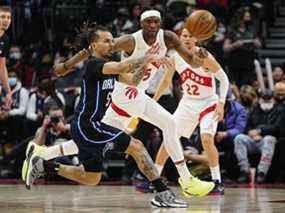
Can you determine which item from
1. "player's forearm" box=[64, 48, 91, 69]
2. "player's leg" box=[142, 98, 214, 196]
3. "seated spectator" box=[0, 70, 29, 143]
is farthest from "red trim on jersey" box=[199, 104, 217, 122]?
"seated spectator" box=[0, 70, 29, 143]

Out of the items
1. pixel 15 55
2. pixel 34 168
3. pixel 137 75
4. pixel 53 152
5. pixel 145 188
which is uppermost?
pixel 137 75

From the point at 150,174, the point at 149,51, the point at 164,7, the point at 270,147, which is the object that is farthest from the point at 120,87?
the point at 164,7

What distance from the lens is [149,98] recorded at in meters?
9.22

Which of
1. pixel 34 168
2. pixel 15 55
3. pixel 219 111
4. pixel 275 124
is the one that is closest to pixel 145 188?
pixel 219 111

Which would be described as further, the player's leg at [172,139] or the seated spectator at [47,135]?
the seated spectator at [47,135]

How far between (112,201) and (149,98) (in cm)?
118

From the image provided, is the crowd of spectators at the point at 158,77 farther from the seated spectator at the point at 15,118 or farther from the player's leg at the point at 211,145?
the player's leg at the point at 211,145

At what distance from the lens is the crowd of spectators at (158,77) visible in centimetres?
1345

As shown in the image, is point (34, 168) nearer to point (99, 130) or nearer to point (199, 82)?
point (99, 130)

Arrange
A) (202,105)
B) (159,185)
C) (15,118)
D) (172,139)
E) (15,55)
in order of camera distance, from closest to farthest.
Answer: (159,185) < (172,139) < (202,105) < (15,118) < (15,55)

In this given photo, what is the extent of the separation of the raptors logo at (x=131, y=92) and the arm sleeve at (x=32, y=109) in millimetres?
6253

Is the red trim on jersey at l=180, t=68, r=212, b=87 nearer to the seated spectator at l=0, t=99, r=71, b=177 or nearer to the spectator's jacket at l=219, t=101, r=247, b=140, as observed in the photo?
the spectator's jacket at l=219, t=101, r=247, b=140

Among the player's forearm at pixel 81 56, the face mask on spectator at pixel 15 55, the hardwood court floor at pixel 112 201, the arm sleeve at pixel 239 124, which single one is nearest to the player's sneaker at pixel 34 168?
the hardwood court floor at pixel 112 201

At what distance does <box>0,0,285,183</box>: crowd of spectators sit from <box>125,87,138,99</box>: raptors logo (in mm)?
2480
